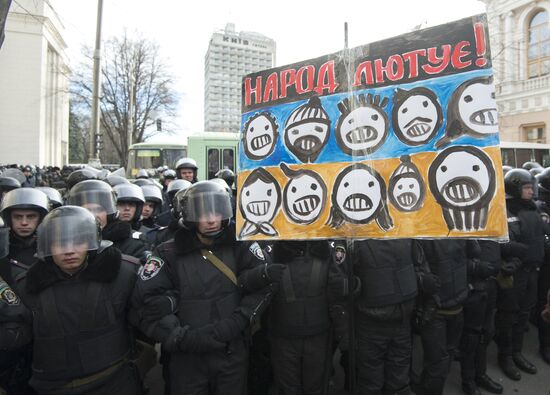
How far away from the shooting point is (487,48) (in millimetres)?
1979

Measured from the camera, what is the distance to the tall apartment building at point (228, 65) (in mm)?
87875

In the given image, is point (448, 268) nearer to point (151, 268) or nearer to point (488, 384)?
point (488, 384)

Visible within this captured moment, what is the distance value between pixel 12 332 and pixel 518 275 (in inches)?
176

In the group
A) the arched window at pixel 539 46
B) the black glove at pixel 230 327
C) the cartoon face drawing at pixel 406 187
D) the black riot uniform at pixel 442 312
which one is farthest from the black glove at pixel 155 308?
the arched window at pixel 539 46

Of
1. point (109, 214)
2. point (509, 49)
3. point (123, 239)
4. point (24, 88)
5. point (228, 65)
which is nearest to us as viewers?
point (123, 239)

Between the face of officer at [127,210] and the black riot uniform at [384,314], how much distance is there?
2.42m

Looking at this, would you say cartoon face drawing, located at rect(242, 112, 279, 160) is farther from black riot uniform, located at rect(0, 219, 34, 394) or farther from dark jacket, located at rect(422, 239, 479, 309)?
dark jacket, located at rect(422, 239, 479, 309)

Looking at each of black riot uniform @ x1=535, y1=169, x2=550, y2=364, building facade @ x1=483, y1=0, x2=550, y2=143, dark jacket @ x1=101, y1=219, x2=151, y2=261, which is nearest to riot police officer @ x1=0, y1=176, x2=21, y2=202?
dark jacket @ x1=101, y1=219, x2=151, y2=261

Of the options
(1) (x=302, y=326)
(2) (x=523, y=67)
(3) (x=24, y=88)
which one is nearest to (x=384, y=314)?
A: (1) (x=302, y=326)

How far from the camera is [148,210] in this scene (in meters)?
4.89

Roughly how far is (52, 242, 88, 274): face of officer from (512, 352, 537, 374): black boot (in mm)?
4379

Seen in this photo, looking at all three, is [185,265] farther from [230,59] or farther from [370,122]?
[230,59]

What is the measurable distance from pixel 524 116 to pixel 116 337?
91.6ft

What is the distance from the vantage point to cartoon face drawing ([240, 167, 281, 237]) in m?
2.51
